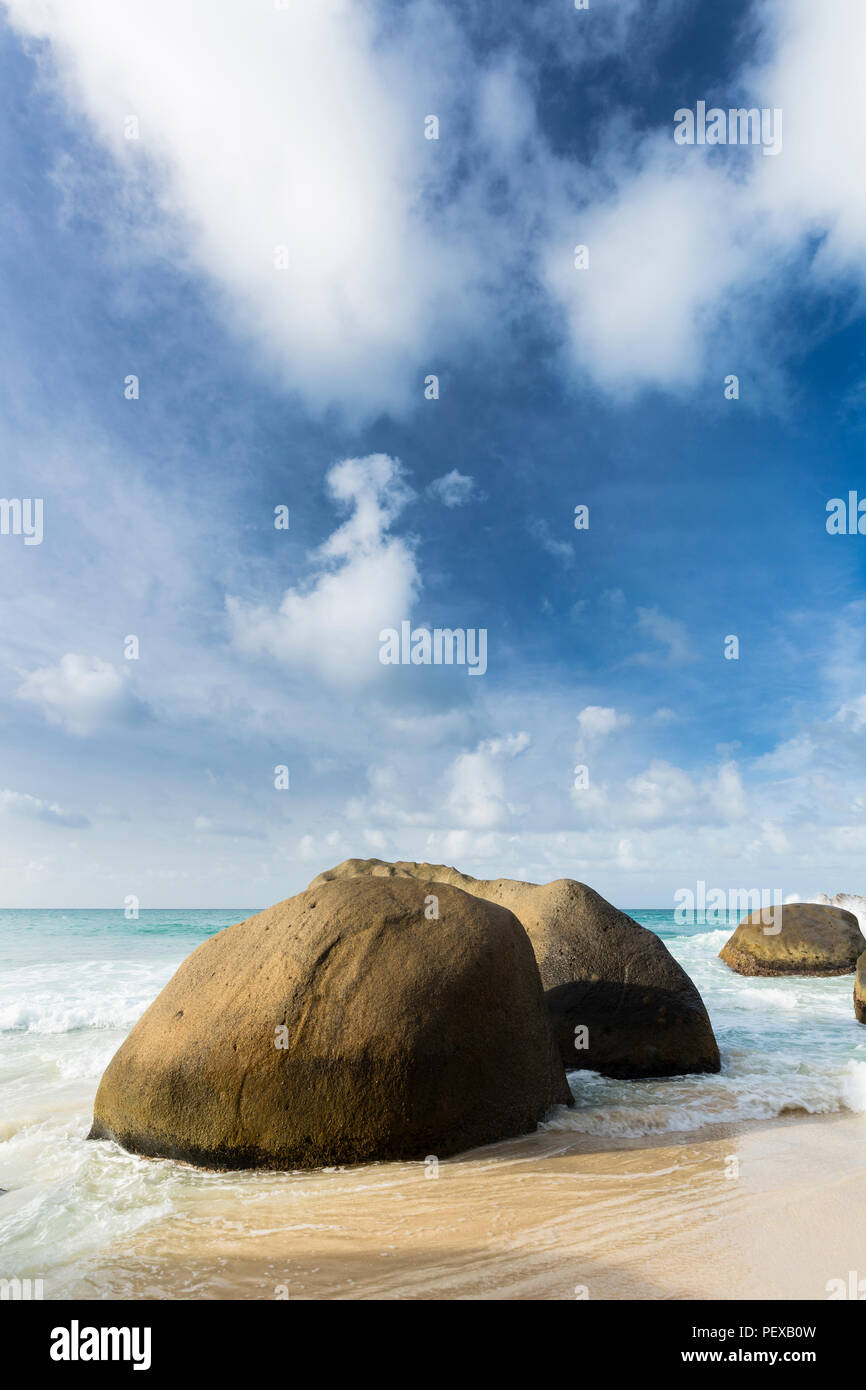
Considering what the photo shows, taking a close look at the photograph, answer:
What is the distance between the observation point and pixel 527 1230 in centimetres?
370

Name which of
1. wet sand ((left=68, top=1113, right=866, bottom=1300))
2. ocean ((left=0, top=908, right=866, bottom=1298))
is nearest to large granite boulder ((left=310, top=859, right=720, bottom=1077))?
ocean ((left=0, top=908, right=866, bottom=1298))

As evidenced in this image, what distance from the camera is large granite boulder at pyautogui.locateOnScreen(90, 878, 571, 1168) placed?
4.70m

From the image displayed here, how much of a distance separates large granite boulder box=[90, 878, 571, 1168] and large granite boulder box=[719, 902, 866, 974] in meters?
12.0

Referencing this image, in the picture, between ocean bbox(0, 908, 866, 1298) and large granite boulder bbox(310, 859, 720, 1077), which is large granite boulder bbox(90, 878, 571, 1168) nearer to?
ocean bbox(0, 908, 866, 1298)

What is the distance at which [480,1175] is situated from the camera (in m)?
4.46

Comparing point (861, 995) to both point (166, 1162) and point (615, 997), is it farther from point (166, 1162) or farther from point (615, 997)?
point (166, 1162)

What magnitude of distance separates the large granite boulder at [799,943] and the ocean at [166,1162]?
2439mm

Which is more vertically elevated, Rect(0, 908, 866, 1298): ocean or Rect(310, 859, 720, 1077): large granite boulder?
Rect(310, 859, 720, 1077): large granite boulder

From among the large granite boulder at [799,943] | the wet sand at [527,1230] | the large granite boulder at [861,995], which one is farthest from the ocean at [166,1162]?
the large granite boulder at [799,943]

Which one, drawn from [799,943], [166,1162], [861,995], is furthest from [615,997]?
[799,943]

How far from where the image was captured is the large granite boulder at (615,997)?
6.94m

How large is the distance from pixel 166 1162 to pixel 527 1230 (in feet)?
8.17

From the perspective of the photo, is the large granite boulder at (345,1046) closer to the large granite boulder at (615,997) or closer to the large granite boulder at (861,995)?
the large granite boulder at (615,997)
